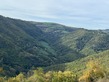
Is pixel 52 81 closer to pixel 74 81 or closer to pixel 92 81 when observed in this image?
pixel 74 81

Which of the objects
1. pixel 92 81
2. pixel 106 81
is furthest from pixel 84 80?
pixel 106 81

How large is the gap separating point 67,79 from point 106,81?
53.4m

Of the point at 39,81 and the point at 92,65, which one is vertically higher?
the point at 92,65

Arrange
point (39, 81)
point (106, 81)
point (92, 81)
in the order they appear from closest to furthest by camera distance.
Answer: point (106, 81) < point (92, 81) < point (39, 81)

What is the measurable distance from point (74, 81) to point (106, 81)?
54.8 meters

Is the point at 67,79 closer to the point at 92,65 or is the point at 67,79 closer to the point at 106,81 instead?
the point at 92,65

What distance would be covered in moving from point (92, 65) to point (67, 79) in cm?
1940

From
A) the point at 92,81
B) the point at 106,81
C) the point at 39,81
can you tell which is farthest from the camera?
the point at 39,81

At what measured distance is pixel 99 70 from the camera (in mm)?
191250

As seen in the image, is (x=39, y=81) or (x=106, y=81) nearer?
(x=106, y=81)

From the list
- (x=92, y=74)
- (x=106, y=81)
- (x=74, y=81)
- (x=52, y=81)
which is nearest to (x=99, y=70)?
(x=92, y=74)

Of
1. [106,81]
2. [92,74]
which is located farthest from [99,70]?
[106,81]

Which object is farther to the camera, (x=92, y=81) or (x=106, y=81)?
(x=92, y=81)

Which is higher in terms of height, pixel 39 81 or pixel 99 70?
pixel 99 70
